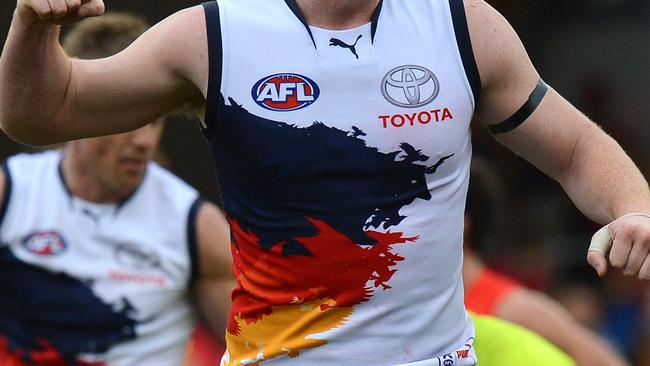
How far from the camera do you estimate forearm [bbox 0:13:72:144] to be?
9.39 feet

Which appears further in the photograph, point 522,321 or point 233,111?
point 522,321

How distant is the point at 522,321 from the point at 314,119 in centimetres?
245

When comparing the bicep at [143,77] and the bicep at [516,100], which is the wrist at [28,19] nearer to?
the bicep at [143,77]

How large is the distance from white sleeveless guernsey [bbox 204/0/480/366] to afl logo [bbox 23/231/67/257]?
209cm

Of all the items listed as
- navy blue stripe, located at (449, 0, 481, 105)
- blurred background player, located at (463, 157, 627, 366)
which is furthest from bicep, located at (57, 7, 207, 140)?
blurred background player, located at (463, 157, 627, 366)

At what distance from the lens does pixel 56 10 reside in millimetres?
2725

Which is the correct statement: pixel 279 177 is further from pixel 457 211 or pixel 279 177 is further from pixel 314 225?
pixel 457 211

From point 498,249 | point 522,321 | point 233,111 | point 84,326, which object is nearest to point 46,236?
point 84,326

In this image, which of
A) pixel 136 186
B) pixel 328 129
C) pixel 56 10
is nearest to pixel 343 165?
pixel 328 129

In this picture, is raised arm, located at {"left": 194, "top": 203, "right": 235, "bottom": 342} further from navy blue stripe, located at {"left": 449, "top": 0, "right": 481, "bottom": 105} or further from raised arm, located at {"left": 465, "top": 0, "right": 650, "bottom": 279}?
navy blue stripe, located at {"left": 449, "top": 0, "right": 481, "bottom": 105}

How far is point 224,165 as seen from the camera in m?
3.01

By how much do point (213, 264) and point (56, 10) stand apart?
2.41m

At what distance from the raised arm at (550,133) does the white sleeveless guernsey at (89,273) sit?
2.19 meters

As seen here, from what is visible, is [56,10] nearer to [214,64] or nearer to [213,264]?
[214,64]
